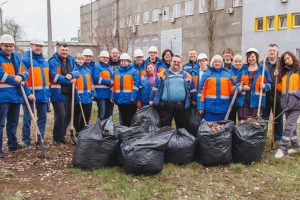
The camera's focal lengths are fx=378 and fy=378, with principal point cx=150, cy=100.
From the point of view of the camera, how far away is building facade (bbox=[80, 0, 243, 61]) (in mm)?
24531

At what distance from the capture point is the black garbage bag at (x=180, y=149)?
515cm

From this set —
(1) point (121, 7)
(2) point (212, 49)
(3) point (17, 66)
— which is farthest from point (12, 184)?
(1) point (121, 7)

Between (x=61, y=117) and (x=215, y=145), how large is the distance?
2.63 meters

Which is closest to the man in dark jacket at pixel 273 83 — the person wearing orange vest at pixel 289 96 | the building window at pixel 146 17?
the person wearing orange vest at pixel 289 96

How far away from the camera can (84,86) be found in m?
6.38

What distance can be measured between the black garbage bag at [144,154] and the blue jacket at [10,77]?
188 cm

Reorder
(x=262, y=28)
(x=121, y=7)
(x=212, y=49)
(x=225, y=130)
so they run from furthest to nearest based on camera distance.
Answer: (x=121, y=7), (x=212, y=49), (x=262, y=28), (x=225, y=130)

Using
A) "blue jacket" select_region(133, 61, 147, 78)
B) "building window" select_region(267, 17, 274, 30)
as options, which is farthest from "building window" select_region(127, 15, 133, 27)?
"blue jacket" select_region(133, 61, 147, 78)

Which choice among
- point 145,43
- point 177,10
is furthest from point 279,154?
point 145,43

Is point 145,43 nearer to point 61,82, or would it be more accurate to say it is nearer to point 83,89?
point 83,89

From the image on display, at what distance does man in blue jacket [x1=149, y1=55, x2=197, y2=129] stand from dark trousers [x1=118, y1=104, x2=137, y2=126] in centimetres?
82

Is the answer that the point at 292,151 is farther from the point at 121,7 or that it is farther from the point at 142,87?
the point at 121,7

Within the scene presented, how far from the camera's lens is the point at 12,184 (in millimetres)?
4516

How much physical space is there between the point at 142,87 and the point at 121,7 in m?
35.1
